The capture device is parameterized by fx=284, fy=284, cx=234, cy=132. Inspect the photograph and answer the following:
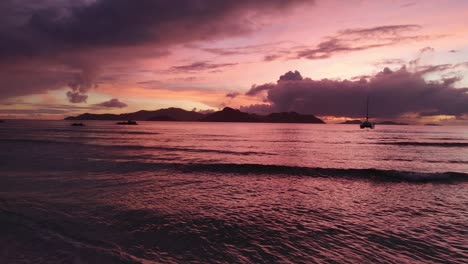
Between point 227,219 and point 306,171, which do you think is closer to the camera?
point 227,219

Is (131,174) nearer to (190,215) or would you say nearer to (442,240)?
(190,215)

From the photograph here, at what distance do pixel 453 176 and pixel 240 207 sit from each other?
22.7m

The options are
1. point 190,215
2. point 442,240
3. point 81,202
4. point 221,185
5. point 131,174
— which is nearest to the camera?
point 442,240

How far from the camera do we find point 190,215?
1382 centimetres

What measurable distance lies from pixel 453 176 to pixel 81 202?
100 ft

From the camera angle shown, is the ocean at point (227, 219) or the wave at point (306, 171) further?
the wave at point (306, 171)

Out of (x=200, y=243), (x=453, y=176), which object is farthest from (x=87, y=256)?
(x=453, y=176)

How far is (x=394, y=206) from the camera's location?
16219mm

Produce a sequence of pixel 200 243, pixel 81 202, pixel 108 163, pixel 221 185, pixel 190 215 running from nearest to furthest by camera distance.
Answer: pixel 200 243 < pixel 190 215 < pixel 81 202 < pixel 221 185 < pixel 108 163

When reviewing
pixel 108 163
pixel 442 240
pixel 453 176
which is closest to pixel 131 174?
pixel 108 163

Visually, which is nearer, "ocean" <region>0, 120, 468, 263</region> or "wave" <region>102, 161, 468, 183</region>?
"ocean" <region>0, 120, 468, 263</region>

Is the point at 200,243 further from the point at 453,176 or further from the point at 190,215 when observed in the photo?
the point at 453,176

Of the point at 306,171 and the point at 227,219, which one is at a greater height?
the point at 227,219

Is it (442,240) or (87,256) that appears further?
(442,240)
